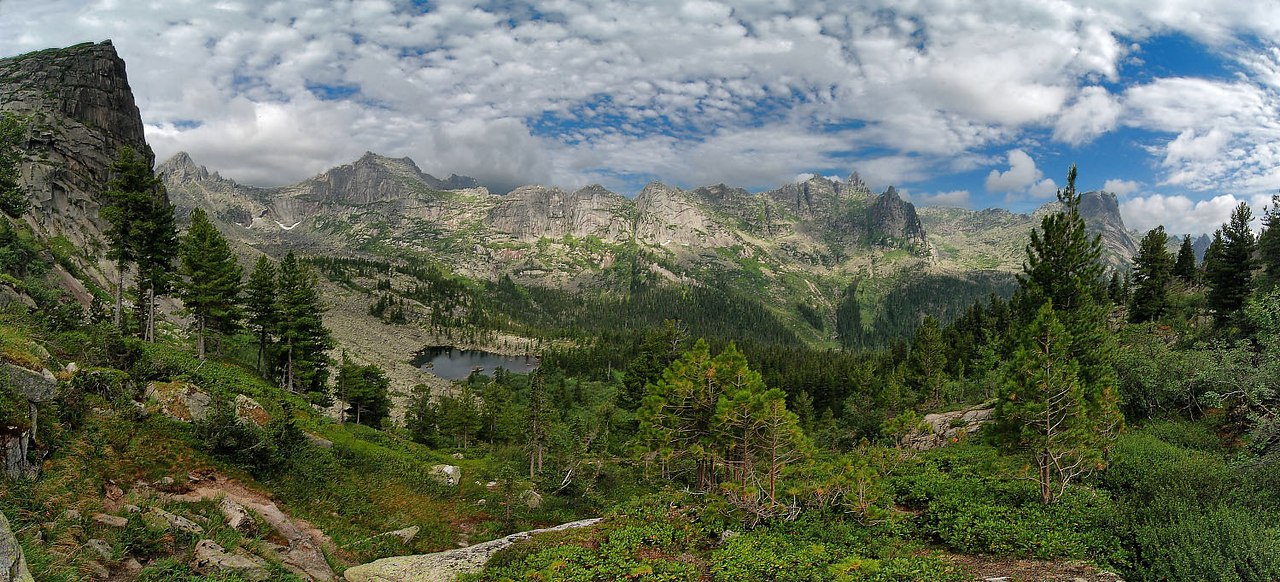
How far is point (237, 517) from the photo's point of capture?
14.2 m

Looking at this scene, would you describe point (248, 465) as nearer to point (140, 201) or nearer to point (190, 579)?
point (190, 579)

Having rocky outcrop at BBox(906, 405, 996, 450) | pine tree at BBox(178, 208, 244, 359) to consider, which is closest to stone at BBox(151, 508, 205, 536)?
pine tree at BBox(178, 208, 244, 359)

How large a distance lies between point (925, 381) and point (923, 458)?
48.0 m

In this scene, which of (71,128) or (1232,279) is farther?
(71,128)

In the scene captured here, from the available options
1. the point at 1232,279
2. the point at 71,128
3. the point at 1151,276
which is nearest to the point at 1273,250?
the point at 1232,279

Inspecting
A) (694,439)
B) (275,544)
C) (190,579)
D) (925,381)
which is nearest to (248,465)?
(275,544)

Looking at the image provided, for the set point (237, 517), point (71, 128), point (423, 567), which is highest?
point (71, 128)

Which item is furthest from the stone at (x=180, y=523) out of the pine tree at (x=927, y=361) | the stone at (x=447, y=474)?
the pine tree at (x=927, y=361)

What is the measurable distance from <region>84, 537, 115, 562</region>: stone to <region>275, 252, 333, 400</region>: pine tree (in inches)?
1550

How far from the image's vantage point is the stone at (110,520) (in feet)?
36.7

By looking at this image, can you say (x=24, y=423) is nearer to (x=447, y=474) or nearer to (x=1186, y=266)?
(x=447, y=474)

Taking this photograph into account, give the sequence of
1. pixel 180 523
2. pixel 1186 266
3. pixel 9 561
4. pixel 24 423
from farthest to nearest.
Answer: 1. pixel 1186 266
2. pixel 180 523
3. pixel 24 423
4. pixel 9 561

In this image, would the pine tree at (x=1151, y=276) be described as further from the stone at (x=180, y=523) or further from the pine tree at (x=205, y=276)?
the pine tree at (x=205, y=276)

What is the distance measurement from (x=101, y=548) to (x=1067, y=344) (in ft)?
106
